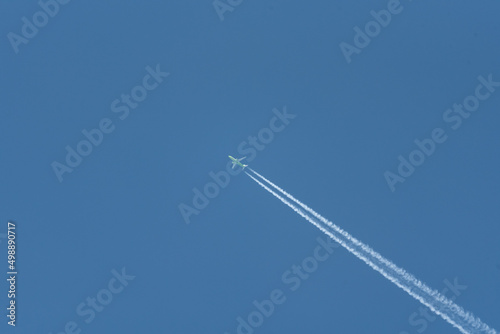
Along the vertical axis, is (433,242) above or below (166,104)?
below

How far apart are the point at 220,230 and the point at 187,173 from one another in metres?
1.64

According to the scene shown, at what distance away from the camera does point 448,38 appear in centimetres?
1023

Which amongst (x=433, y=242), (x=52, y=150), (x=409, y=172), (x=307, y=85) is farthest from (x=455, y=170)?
(x=52, y=150)

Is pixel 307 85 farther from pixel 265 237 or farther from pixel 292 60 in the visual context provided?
pixel 265 237

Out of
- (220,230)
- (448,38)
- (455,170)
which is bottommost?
(220,230)

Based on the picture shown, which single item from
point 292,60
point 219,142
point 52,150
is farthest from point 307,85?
point 52,150

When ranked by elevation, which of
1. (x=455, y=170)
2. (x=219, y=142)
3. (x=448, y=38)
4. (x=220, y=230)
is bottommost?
(x=220, y=230)

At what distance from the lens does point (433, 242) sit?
9945 mm

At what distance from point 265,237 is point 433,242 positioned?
4.06m

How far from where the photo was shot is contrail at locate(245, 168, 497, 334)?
31.7ft

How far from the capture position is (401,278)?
32.4 feet

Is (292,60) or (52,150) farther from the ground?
(292,60)

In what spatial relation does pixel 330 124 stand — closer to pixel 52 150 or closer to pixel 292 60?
pixel 292 60

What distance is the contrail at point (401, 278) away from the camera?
9656 mm
